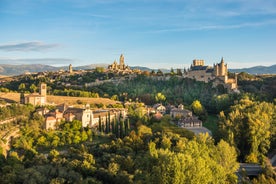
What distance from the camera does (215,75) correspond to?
247ft

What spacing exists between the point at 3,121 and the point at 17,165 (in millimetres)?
15394

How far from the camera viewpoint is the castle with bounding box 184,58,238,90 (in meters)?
70.5

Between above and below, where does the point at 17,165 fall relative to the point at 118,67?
below

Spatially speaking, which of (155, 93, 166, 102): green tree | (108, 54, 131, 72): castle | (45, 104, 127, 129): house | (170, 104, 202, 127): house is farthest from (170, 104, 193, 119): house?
(108, 54, 131, 72): castle

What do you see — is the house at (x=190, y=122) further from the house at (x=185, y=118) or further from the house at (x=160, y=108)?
the house at (x=160, y=108)

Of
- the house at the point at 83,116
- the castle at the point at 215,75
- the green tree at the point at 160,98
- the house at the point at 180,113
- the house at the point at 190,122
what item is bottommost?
the house at the point at 190,122

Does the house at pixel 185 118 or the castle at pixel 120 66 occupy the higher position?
the castle at pixel 120 66

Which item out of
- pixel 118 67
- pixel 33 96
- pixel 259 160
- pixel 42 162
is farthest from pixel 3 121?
pixel 118 67

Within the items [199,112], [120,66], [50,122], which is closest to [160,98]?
[199,112]

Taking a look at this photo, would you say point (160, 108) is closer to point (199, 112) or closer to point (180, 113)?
point (180, 113)

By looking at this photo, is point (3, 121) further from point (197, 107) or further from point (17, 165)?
point (197, 107)

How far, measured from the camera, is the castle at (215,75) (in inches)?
2775

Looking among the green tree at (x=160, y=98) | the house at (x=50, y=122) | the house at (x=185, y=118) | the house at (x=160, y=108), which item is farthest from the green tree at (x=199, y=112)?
the house at (x=50, y=122)

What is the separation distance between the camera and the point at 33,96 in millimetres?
51312
